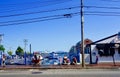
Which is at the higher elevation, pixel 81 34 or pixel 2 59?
pixel 81 34

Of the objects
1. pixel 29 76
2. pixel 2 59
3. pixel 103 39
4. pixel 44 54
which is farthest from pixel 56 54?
pixel 29 76

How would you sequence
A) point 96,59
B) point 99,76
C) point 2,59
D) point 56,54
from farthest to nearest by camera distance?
point 56,54
point 96,59
point 2,59
point 99,76

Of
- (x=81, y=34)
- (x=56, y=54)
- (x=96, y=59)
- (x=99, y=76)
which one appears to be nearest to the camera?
(x=99, y=76)

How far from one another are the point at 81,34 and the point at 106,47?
35.9 feet

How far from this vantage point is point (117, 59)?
3831cm

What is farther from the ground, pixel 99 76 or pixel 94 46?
pixel 94 46

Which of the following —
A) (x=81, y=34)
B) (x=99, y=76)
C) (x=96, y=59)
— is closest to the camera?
(x=99, y=76)

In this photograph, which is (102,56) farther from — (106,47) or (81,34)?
(81,34)

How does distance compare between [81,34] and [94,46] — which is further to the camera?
[94,46]

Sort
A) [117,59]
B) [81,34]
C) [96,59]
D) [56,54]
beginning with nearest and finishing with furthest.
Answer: [81,34] → [96,59] → [117,59] → [56,54]

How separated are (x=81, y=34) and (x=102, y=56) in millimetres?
11520

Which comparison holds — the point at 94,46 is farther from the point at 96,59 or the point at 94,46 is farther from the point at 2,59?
the point at 2,59

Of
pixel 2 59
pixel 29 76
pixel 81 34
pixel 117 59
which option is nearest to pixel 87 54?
pixel 117 59

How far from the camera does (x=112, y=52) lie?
37.6m
